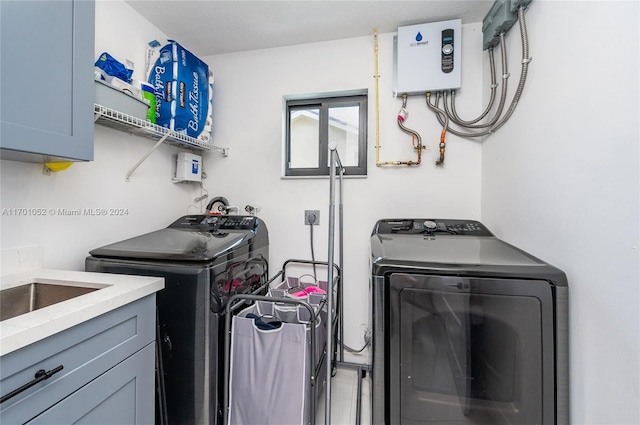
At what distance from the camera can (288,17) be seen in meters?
1.86

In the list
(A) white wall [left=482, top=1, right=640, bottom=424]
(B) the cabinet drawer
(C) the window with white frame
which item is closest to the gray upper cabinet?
(B) the cabinet drawer

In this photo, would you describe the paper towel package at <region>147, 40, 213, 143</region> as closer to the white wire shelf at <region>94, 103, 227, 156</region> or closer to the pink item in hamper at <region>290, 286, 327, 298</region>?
the white wire shelf at <region>94, 103, 227, 156</region>

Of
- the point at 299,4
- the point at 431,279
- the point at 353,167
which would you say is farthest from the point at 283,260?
Result: the point at 299,4

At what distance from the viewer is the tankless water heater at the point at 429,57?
1853mm

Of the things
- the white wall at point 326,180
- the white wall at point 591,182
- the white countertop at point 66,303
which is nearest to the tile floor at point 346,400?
the white wall at point 326,180

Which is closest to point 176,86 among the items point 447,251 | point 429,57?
point 429,57

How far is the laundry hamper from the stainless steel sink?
701 millimetres

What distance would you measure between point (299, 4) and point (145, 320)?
6.57ft

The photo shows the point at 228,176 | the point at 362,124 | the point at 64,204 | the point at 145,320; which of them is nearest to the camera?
the point at 145,320

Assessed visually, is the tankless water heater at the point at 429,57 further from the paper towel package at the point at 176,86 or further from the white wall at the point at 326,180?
the paper towel package at the point at 176,86

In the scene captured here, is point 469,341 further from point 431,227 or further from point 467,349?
point 431,227

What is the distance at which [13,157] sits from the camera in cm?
112

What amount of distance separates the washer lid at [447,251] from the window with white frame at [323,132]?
2.64 feet

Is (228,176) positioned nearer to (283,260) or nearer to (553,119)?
(283,260)
